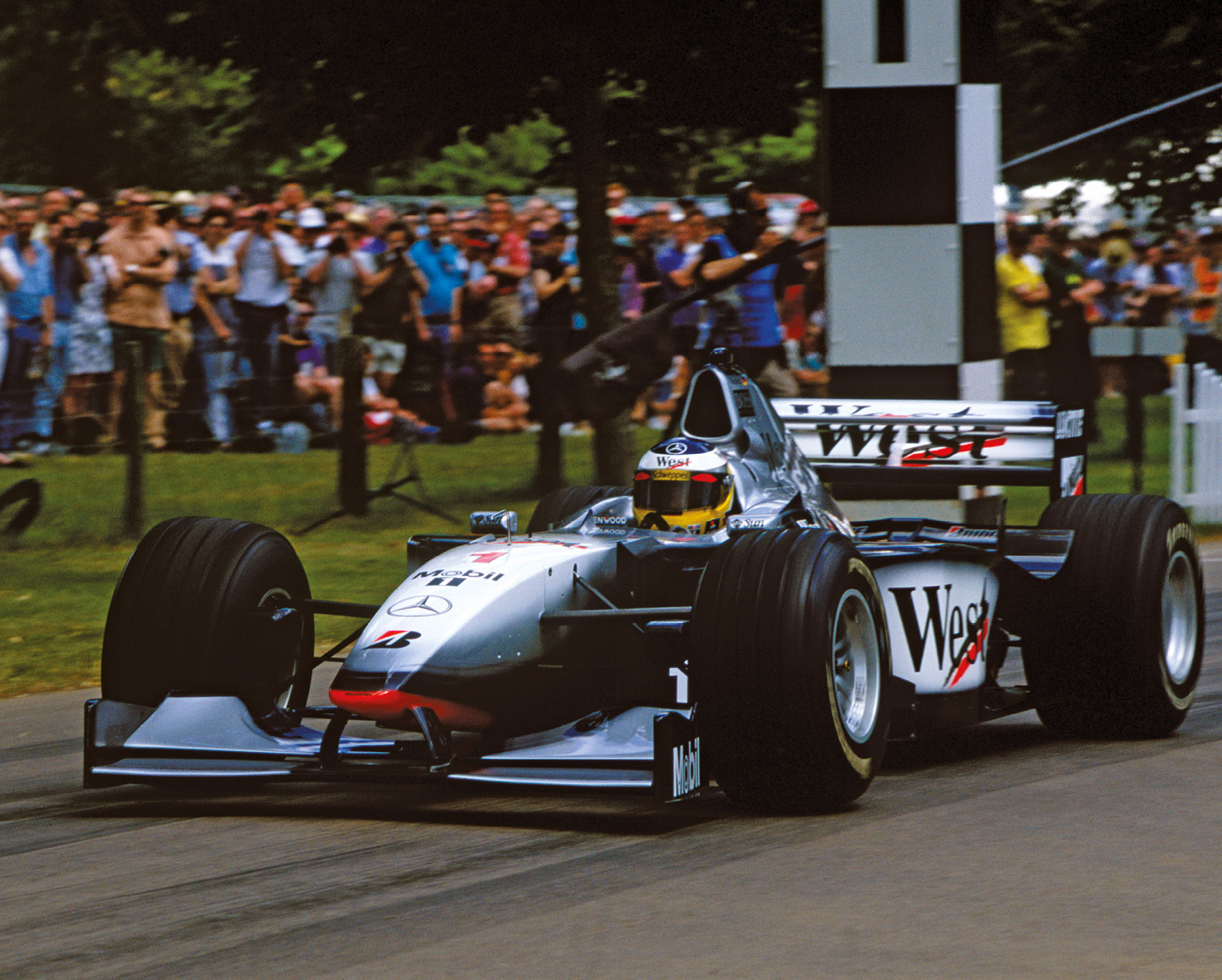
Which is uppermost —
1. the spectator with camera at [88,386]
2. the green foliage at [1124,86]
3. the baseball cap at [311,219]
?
the green foliage at [1124,86]

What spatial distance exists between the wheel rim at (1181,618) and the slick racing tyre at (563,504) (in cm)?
194

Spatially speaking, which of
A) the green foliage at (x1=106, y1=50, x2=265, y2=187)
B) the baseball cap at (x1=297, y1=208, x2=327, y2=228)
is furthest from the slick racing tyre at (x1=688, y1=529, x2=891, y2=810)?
the green foliage at (x1=106, y1=50, x2=265, y2=187)

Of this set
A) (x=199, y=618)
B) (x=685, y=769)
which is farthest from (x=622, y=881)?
(x=199, y=618)

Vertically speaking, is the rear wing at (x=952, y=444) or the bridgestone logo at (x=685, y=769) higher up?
the rear wing at (x=952, y=444)

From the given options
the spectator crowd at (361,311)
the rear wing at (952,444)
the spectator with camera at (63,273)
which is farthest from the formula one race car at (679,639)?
the spectator with camera at (63,273)

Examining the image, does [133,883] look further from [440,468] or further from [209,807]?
[440,468]

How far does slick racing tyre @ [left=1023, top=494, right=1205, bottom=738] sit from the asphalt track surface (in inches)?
16.0

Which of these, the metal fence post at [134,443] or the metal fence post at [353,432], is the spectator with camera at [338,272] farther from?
the metal fence post at [134,443]

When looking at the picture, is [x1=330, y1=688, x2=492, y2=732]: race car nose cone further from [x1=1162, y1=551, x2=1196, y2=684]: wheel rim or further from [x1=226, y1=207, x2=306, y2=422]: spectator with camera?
[x1=226, y1=207, x2=306, y2=422]: spectator with camera

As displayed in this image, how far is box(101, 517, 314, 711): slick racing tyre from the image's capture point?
602cm

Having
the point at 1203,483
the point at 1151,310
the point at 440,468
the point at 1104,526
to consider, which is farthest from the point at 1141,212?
the point at 1104,526

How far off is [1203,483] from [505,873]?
11.0 m

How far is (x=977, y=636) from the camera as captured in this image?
22.0 feet

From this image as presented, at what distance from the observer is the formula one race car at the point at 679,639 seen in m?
5.45
